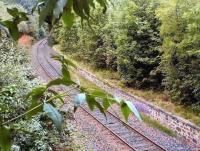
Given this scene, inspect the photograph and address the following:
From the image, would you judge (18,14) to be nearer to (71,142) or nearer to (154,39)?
(71,142)

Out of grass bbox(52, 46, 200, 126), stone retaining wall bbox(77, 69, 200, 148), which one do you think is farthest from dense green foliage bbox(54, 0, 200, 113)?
stone retaining wall bbox(77, 69, 200, 148)

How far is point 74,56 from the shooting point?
116ft

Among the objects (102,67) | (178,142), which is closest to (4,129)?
(178,142)

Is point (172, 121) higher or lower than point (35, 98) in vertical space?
lower

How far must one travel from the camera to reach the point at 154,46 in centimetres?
2005

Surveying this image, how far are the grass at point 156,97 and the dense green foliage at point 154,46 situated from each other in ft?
1.26

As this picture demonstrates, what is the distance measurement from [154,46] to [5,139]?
19.4 meters

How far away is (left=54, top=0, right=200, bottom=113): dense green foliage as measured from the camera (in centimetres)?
1568

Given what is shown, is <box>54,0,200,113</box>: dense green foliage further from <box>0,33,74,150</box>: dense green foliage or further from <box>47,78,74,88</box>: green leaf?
<box>47,78,74,88</box>: green leaf

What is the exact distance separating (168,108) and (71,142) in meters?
6.23

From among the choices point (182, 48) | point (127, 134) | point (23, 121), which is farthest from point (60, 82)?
point (182, 48)

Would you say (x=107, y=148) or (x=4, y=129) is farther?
(x=107, y=148)

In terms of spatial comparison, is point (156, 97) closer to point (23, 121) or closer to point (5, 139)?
point (23, 121)

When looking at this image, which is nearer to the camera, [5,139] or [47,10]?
[47,10]
